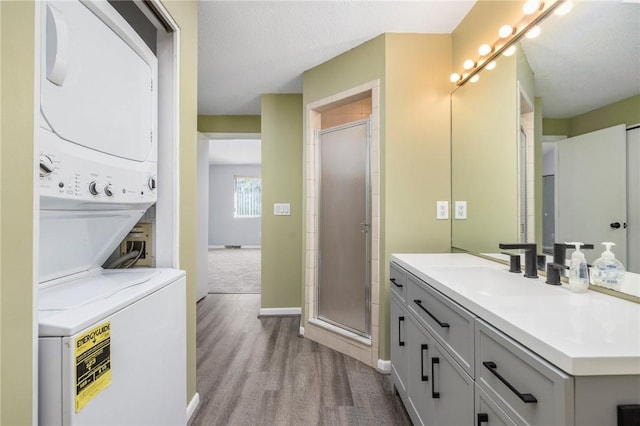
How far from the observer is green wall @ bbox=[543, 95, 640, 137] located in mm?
1035

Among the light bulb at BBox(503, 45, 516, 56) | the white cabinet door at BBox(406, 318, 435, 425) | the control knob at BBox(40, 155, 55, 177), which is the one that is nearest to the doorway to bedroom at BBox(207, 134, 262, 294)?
the light bulb at BBox(503, 45, 516, 56)

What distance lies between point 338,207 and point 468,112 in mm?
1203

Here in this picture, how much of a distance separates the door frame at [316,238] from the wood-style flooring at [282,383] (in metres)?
0.10

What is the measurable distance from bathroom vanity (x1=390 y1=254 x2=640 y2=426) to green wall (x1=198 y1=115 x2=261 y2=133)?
10.2 ft

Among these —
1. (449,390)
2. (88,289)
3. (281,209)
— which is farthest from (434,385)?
(281,209)

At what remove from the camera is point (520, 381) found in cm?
77

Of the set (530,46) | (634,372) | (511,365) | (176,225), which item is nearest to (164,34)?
(176,225)

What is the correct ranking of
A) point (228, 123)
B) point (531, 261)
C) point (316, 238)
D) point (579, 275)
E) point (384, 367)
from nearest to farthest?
1. point (579, 275)
2. point (531, 261)
3. point (384, 367)
4. point (316, 238)
5. point (228, 123)

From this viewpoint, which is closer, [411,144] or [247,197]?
[411,144]

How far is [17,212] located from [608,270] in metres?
1.72

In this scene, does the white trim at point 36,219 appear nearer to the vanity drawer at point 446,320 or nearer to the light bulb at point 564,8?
the vanity drawer at point 446,320

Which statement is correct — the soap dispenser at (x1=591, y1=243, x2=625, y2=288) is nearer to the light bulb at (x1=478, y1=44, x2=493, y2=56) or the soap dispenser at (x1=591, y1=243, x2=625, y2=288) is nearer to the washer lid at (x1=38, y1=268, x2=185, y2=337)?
the light bulb at (x1=478, y1=44, x2=493, y2=56)

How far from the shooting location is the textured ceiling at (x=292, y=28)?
188cm

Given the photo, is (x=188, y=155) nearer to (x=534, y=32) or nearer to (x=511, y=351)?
(x=511, y=351)
